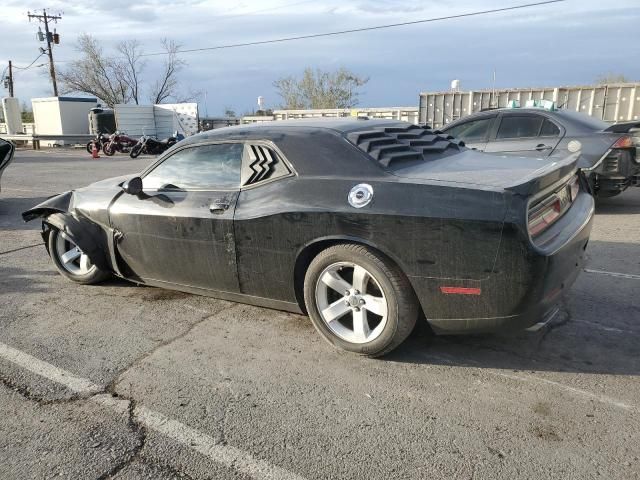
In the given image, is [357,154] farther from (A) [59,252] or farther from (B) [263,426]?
(A) [59,252]

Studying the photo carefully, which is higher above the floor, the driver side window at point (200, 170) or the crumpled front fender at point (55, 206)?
the driver side window at point (200, 170)

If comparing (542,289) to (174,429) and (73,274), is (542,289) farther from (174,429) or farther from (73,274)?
(73,274)

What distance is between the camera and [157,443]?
2.60 m

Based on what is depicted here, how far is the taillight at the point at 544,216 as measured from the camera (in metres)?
2.93

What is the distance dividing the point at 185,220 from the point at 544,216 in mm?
2513

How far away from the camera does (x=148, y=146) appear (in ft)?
78.3

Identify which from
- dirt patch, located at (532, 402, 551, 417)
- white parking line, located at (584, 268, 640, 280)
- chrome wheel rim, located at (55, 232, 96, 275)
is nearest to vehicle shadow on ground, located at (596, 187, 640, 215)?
white parking line, located at (584, 268, 640, 280)

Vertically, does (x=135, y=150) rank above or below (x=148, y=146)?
below

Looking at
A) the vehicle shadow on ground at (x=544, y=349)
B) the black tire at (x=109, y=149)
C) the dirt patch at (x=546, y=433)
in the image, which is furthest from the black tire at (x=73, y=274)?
→ the black tire at (x=109, y=149)

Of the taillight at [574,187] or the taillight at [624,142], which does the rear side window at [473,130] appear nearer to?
the taillight at [624,142]

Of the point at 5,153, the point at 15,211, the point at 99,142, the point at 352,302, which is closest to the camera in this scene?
the point at 352,302

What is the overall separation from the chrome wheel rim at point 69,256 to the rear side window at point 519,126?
6288mm

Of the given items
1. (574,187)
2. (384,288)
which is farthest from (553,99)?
(384,288)

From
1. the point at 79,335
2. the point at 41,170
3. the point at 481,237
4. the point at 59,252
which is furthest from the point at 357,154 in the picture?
the point at 41,170
